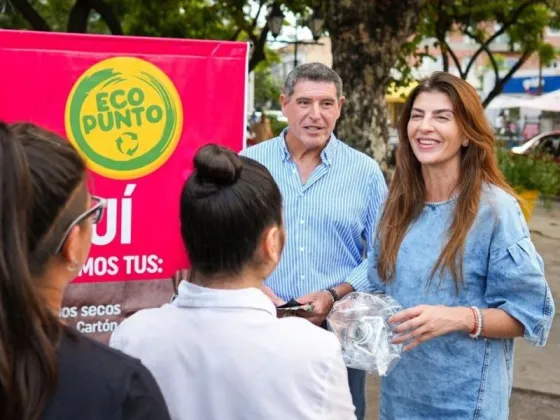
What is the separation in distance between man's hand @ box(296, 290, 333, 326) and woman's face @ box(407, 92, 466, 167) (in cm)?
69

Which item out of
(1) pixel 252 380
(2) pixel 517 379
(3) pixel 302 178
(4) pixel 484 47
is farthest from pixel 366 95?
(4) pixel 484 47

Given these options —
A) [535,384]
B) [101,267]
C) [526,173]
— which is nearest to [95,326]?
[101,267]

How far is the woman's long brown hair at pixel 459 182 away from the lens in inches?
88.4

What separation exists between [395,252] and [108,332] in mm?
1090

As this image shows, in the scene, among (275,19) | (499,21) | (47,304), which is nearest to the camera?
(47,304)

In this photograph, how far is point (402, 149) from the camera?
8.30 ft

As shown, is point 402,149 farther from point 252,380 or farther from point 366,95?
point 366,95

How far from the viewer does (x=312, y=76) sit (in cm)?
321

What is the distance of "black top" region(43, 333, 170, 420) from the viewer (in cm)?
120

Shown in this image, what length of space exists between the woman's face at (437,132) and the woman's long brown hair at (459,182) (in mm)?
19

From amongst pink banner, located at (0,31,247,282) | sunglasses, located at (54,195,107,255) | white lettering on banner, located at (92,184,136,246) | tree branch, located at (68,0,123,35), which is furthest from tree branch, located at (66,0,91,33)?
sunglasses, located at (54,195,107,255)

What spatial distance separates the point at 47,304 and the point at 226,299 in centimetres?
41

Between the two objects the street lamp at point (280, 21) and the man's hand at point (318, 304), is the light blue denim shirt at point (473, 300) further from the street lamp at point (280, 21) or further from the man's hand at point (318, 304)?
the street lamp at point (280, 21)

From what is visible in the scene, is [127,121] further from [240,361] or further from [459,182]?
[240,361]
